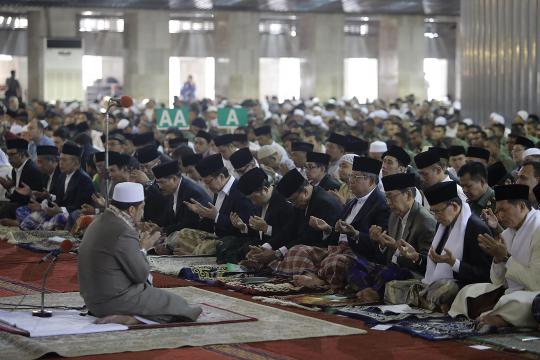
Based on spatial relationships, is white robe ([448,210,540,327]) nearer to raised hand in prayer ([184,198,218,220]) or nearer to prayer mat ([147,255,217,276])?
prayer mat ([147,255,217,276])

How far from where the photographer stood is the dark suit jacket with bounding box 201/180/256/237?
9867 millimetres

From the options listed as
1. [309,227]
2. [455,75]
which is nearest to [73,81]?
[455,75]

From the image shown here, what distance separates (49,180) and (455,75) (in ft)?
91.4

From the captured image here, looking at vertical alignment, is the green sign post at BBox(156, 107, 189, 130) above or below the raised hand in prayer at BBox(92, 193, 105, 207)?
above

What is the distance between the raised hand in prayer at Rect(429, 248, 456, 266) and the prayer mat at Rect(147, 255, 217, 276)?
261cm

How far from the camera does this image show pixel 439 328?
655 cm

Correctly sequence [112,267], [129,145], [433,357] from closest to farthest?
[433,357] < [112,267] < [129,145]

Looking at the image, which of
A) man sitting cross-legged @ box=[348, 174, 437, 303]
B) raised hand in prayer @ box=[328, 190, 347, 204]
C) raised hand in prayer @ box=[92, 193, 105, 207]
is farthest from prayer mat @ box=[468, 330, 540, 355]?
raised hand in prayer @ box=[92, 193, 105, 207]

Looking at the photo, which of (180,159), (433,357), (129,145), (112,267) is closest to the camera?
(433,357)

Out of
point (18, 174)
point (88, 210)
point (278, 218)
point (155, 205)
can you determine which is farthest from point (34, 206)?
point (278, 218)

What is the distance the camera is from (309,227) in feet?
29.1

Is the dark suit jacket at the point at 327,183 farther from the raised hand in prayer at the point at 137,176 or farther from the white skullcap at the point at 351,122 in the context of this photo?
the white skullcap at the point at 351,122

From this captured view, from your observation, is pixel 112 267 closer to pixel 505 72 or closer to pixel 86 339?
pixel 86 339

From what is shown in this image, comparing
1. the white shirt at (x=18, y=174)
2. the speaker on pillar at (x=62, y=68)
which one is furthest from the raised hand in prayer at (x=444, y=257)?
the speaker on pillar at (x=62, y=68)
